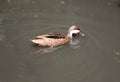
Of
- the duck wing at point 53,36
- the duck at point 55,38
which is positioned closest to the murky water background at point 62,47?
the duck at point 55,38

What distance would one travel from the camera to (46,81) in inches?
258

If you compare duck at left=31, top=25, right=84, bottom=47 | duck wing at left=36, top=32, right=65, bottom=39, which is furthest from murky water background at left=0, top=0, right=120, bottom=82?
duck wing at left=36, top=32, right=65, bottom=39

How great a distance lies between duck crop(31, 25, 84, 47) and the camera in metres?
7.72

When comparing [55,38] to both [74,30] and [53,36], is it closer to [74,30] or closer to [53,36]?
[53,36]

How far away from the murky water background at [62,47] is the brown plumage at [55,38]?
158 mm

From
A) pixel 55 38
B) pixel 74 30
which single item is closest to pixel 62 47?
pixel 55 38

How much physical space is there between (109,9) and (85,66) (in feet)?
10.8

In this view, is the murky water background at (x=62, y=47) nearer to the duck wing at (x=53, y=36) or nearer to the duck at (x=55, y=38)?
the duck at (x=55, y=38)

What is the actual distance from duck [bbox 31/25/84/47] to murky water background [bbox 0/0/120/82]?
0.15 metres

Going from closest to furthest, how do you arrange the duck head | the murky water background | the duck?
1. the murky water background
2. the duck
3. the duck head

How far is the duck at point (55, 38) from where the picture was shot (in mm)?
7719

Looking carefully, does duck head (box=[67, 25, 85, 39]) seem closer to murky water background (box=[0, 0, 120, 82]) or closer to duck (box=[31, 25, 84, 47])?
duck (box=[31, 25, 84, 47])

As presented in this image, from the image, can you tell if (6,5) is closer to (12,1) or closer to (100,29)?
(12,1)

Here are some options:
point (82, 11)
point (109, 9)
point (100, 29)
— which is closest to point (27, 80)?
point (100, 29)
